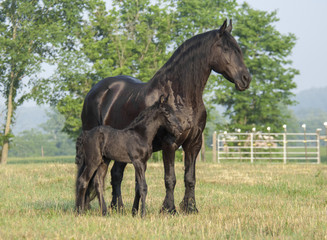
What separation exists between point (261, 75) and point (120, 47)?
45.0 feet

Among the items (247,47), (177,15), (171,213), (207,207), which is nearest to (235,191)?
(207,207)

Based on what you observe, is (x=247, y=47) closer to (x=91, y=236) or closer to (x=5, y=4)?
(x=5, y=4)

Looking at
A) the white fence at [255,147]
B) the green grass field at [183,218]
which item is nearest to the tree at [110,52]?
the white fence at [255,147]

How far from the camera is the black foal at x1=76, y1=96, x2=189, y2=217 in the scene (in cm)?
700

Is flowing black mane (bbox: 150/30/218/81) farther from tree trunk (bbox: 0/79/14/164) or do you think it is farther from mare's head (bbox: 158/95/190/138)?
tree trunk (bbox: 0/79/14/164)

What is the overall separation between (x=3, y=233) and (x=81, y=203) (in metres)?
1.79

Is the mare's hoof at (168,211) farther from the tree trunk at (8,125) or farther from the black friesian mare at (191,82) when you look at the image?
the tree trunk at (8,125)

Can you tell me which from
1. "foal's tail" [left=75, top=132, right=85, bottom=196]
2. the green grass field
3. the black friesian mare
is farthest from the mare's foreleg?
"foal's tail" [left=75, top=132, right=85, bottom=196]

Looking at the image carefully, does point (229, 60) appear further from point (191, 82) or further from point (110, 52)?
point (110, 52)

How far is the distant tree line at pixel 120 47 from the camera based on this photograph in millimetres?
28984

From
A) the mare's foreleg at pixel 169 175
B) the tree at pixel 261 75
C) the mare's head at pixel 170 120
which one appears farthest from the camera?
the tree at pixel 261 75

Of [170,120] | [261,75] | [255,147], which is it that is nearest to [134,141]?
[170,120]

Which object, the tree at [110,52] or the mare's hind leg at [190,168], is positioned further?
the tree at [110,52]

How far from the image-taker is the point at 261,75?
40.6 metres
